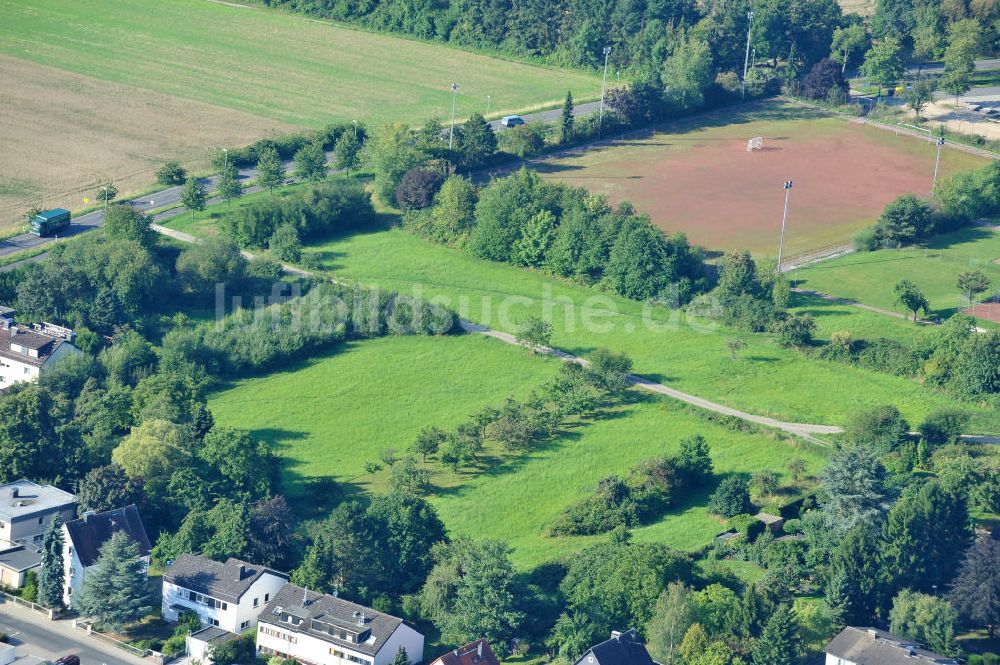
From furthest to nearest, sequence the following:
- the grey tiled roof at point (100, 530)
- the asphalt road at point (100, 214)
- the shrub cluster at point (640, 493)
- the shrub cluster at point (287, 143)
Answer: the shrub cluster at point (287, 143)
the asphalt road at point (100, 214)
the shrub cluster at point (640, 493)
the grey tiled roof at point (100, 530)

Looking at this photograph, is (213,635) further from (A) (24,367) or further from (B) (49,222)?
(B) (49,222)

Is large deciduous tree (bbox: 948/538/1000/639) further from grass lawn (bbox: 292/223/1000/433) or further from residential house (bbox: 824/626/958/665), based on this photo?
grass lawn (bbox: 292/223/1000/433)

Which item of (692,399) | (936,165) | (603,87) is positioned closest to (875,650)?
(692,399)

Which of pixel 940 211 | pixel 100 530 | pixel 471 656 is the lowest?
pixel 471 656

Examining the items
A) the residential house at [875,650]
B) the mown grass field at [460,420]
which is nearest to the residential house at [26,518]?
the mown grass field at [460,420]

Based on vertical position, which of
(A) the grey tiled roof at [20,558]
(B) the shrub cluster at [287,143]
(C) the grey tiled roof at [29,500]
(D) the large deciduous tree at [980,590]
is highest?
(B) the shrub cluster at [287,143]

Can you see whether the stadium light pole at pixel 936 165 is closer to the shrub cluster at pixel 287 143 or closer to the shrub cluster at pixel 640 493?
the shrub cluster at pixel 287 143

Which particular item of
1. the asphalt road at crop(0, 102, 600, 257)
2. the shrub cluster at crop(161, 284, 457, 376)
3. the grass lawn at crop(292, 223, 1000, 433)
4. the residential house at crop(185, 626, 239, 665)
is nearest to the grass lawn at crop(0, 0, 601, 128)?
the asphalt road at crop(0, 102, 600, 257)
